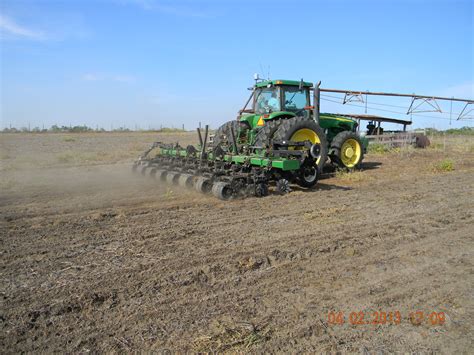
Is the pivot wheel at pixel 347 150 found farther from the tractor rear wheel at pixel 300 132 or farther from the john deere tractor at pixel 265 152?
the tractor rear wheel at pixel 300 132

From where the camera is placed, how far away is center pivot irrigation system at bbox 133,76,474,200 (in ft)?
24.2

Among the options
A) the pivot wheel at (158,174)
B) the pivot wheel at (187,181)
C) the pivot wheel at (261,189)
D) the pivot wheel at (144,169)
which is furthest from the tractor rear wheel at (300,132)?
the pivot wheel at (144,169)

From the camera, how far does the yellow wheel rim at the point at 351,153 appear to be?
432 inches

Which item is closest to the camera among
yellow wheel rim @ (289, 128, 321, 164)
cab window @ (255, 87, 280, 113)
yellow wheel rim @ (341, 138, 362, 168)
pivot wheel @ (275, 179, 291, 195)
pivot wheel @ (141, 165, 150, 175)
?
pivot wheel @ (275, 179, 291, 195)

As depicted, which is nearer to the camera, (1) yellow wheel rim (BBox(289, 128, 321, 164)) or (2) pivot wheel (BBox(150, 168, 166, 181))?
(1) yellow wheel rim (BBox(289, 128, 321, 164))

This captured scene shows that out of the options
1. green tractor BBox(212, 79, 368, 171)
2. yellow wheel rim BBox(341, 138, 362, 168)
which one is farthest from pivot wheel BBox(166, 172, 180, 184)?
yellow wheel rim BBox(341, 138, 362, 168)

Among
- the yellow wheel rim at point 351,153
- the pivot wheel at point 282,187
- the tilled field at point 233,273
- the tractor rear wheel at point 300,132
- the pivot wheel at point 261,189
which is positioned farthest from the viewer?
the yellow wheel rim at point 351,153

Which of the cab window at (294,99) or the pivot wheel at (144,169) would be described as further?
the pivot wheel at (144,169)

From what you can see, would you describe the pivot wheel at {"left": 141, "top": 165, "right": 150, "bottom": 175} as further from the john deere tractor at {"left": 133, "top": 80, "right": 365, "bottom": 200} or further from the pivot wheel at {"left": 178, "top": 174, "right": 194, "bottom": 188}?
the pivot wheel at {"left": 178, "top": 174, "right": 194, "bottom": 188}

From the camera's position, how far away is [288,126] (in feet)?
26.8
